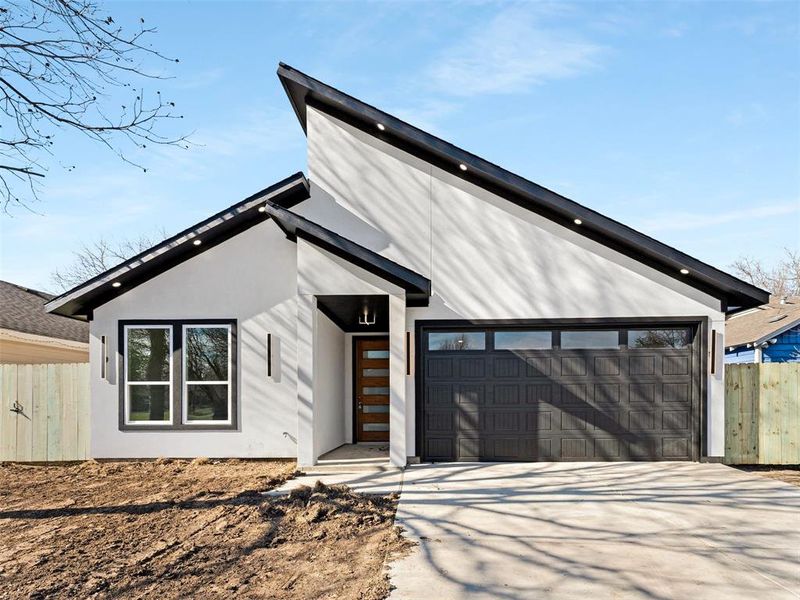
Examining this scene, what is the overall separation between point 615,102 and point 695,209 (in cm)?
1853

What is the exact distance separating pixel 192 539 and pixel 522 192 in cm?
721

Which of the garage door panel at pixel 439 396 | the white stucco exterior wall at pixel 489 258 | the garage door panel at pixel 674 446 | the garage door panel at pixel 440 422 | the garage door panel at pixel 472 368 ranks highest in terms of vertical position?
the white stucco exterior wall at pixel 489 258

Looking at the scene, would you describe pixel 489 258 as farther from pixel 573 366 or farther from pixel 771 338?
pixel 771 338

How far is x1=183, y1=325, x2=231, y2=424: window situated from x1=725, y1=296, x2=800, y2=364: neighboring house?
14046 millimetres

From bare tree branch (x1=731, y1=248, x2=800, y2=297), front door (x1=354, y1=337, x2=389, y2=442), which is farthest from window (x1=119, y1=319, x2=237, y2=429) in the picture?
bare tree branch (x1=731, y1=248, x2=800, y2=297)

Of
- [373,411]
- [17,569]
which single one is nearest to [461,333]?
[373,411]

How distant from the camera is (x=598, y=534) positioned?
628 centimetres

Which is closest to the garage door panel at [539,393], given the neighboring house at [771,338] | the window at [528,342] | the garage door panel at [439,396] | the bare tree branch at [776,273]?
the window at [528,342]

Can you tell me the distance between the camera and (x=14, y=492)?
8.81m

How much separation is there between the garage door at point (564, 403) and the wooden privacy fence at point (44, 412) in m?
6.14

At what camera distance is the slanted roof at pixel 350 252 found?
9.44m

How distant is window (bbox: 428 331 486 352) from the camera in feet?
35.0

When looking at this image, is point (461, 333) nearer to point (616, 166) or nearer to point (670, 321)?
point (670, 321)

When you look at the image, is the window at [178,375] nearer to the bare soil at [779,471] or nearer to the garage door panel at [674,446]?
the garage door panel at [674,446]
